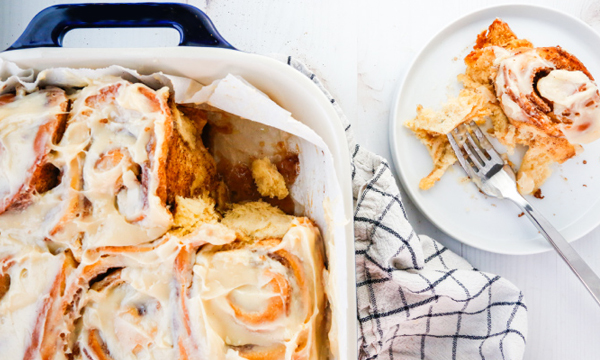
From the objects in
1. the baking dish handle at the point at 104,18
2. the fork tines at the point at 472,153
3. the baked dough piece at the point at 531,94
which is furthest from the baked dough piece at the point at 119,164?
the baked dough piece at the point at 531,94

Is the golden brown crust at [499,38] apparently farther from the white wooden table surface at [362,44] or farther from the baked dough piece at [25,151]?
the baked dough piece at [25,151]

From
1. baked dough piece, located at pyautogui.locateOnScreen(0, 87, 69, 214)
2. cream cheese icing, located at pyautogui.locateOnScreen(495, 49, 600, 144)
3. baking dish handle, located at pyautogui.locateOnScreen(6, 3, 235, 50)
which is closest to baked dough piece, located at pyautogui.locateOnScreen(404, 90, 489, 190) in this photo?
cream cheese icing, located at pyautogui.locateOnScreen(495, 49, 600, 144)

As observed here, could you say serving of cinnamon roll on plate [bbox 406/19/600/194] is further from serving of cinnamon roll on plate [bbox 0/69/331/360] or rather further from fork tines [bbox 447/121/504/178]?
serving of cinnamon roll on plate [bbox 0/69/331/360]

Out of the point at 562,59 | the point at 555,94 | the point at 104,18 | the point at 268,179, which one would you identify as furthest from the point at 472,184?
the point at 104,18

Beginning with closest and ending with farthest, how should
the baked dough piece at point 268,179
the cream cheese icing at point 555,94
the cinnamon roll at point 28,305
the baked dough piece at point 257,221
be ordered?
the cinnamon roll at point 28,305 < the baked dough piece at point 257,221 < the baked dough piece at point 268,179 < the cream cheese icing at point 555,94

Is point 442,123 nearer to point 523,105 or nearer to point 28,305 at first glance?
point 523,105

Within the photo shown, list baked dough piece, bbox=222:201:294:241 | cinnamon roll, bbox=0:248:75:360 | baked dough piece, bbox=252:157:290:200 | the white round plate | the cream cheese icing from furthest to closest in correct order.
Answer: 1. the white round plate
2. the cream cheese icing
3. baked dough piece, bbox=252:157:290:200
4. baked dough piece, bbox=222:201:294:241
5. cinnamon roll, bbox=0:248:75:360
